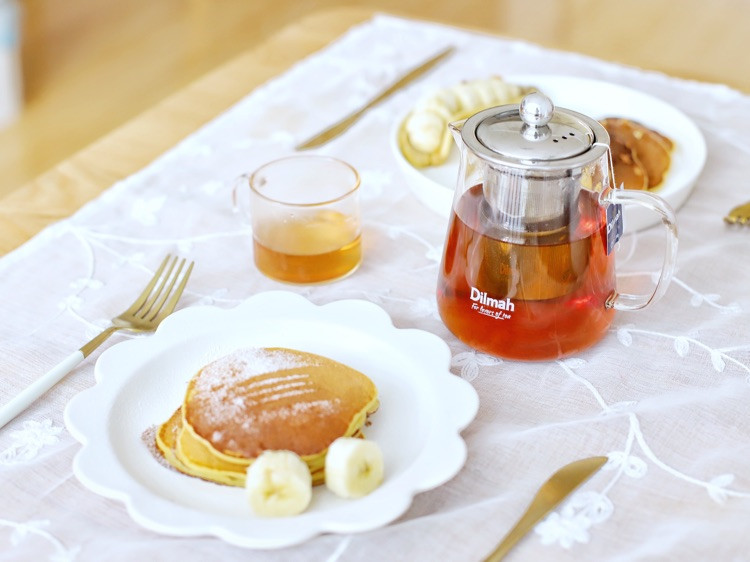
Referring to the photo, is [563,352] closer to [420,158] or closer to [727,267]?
[727,267]

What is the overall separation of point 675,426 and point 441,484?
0.20 meters

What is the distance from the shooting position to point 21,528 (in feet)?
1.96

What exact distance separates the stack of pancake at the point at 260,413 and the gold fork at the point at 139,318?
13 centimetres

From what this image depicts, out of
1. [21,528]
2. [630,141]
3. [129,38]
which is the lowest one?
[129,38]

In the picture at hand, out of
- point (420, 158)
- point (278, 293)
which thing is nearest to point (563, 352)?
point (278, 293)

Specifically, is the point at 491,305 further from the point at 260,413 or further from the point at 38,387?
the point at 38,387

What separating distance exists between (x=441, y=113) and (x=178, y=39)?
1.81m

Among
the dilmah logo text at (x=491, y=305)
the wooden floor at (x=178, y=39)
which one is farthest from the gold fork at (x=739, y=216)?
the wooden floor at (x=178, y=39)

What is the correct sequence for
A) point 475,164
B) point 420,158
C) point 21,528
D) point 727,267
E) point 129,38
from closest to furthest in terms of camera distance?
point 21,528
point 475,164
point 727,267
point 420,158
point 129,38

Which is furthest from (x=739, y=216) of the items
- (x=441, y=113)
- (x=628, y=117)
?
(x=441, y=113)

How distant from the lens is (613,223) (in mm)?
711

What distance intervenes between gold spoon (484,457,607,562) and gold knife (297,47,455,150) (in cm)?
59

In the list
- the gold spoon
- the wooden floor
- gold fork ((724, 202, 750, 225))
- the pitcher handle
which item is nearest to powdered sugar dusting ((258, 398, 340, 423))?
the gold spoon

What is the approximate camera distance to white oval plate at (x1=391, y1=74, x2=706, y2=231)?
0.94 metres
